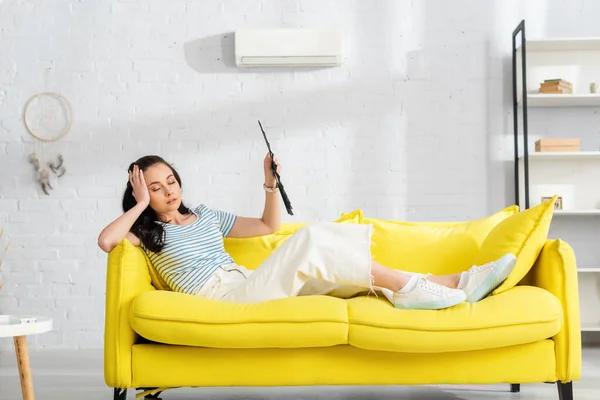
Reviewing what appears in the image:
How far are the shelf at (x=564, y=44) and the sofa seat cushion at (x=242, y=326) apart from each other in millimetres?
2506

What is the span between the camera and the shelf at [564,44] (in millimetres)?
4117

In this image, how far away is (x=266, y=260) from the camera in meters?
2.61

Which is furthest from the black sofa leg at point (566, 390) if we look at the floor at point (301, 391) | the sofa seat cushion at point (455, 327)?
the floor at point (301, 391)

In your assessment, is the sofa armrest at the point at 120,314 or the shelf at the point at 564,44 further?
the shelf at the point at 564,44

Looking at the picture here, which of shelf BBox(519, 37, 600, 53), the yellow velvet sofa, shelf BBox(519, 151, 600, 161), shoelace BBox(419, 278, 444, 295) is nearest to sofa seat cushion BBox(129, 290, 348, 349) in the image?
the yellow velvet sofa

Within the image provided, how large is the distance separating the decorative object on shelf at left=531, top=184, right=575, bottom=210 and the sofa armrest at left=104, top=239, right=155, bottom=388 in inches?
104

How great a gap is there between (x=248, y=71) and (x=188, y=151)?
23.3 inches

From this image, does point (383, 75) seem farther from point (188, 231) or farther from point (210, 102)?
point (188, 231)

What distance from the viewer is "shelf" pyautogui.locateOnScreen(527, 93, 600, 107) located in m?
4.08

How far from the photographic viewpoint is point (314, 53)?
426 centimetres

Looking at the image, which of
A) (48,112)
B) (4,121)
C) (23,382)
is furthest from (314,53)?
(23,382)

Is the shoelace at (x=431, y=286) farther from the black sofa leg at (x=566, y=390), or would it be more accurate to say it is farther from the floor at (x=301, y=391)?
the floor at (x=301, y=391)

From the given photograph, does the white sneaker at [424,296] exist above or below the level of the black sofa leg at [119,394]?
above

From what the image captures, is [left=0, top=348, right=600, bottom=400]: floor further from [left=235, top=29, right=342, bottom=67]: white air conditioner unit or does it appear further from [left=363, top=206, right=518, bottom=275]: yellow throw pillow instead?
[left=235, top=29, right=342, bottom=67]: white air conditioner unit
